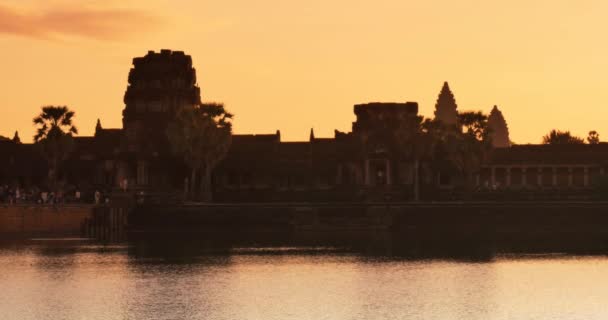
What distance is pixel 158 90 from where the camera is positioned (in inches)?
6211

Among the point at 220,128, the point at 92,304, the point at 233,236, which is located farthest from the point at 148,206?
the point at 92,304

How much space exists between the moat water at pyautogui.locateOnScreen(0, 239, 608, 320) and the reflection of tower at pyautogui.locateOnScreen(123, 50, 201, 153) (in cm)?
5493

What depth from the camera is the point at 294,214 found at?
12419 cm

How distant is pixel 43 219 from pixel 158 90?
41876 mm

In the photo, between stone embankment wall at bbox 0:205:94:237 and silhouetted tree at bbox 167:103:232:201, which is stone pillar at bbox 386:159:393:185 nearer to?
silhouetted tree at bbox 167:103:232:201

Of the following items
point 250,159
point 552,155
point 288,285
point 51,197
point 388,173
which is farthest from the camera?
point 552,155

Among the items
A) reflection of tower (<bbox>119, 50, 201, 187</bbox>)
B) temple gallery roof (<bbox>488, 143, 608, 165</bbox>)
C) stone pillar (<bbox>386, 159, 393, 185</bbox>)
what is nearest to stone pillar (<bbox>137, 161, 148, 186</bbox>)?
reflection of tower (<bbox>119, 50, 201, 187</bbox>)

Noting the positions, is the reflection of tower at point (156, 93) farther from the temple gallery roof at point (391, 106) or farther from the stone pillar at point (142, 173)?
the temple gallery roof at point (391, 106)

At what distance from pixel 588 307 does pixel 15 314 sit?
2754cm

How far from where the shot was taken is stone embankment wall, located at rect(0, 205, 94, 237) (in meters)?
117

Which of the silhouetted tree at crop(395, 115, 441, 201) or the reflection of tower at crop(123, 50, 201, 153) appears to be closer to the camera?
the silhouetted tree at crop(395, 115, 441, 201)

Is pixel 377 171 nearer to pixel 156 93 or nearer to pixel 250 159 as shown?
pixel 250 159

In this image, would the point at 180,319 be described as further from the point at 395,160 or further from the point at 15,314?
the point at 395,160

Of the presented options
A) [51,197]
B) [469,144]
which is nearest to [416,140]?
[469,144]
